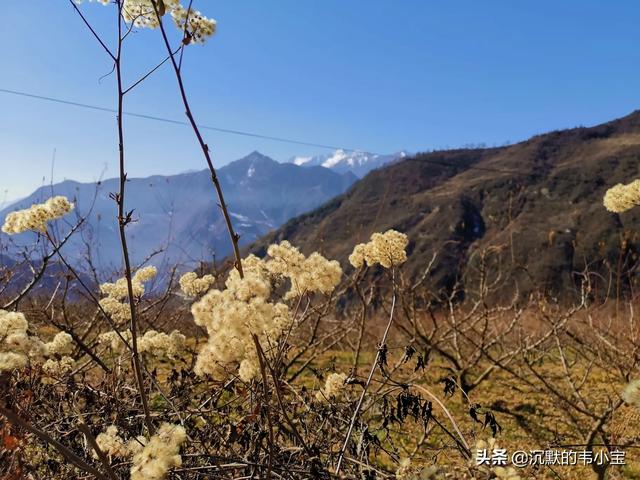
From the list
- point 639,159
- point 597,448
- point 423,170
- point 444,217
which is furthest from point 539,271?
point 597,448

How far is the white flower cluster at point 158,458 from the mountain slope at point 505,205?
77358 mm

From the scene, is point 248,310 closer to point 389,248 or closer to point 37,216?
point 389,248

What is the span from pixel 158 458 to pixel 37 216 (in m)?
2.77

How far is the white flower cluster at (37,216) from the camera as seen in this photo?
3578 millimetres

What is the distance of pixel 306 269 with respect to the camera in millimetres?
2932

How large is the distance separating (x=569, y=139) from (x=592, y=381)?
170 meters

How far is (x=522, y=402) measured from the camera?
796 cm

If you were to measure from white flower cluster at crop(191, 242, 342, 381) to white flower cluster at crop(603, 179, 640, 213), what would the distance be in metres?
4.18

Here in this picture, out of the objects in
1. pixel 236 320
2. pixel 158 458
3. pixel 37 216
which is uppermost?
pixel 37 216

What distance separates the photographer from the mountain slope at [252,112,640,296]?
92.0m

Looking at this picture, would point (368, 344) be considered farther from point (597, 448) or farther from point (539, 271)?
point (539, 271)

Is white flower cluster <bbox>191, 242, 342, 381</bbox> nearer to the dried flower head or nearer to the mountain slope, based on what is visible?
the dried flower head

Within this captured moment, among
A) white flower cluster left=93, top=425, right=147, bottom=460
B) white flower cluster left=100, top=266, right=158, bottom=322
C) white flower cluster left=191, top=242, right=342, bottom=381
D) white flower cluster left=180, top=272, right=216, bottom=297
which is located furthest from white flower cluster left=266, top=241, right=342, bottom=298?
white flower cluster left=100, top=266, right=158, bottom=322

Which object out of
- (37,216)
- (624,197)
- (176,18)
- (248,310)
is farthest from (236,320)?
(624,197)
